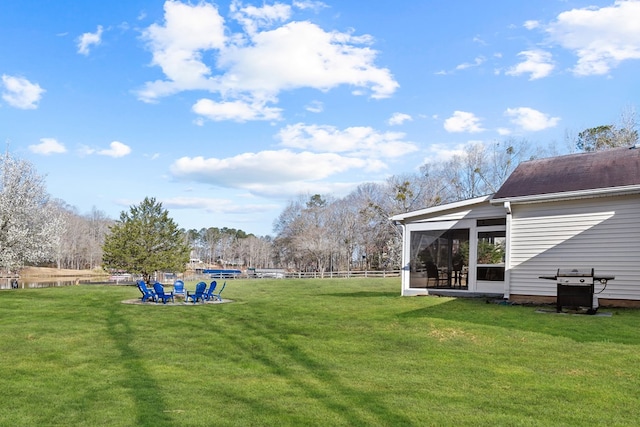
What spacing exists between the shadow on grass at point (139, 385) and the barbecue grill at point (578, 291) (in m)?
8.79

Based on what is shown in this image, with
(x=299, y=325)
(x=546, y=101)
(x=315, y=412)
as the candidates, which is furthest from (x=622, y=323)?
(x=546, y=101)

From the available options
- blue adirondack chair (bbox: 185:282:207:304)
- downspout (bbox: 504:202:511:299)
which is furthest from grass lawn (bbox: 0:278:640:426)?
blue adirondack chair (bbox: 185:282:207:304)

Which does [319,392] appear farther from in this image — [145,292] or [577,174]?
[577,174]

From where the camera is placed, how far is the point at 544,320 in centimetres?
939

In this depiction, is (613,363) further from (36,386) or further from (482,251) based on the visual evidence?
(482,251)

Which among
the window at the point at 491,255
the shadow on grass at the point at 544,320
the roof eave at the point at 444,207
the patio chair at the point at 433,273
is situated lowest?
the shadow on grass at the point at 544,320

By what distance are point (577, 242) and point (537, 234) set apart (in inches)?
39.9

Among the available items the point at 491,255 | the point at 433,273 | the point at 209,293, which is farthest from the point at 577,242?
the point at 209,293

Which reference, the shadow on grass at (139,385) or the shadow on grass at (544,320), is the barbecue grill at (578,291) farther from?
the shadow on grass at (139,385)

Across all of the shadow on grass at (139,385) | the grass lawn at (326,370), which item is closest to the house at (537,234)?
the grass lawn at (326,370)

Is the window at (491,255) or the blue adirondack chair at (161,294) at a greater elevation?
the window at (491,255)

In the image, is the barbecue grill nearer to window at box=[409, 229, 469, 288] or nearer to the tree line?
window at box=[409, 229, 469, 288]

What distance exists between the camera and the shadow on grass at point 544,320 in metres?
7.77

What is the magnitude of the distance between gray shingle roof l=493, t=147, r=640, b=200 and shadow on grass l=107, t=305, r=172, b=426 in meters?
10.6
